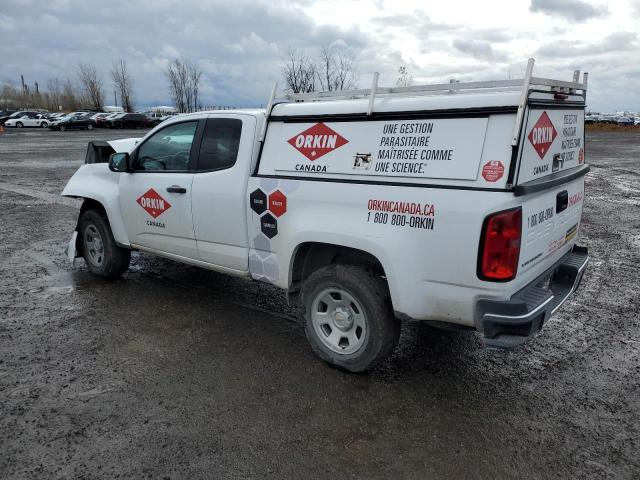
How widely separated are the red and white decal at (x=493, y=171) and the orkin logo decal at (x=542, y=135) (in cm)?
34

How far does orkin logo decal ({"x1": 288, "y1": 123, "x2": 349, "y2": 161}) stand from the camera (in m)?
3.82

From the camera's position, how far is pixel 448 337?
15.2 feet

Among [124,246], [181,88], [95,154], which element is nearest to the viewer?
[124,246]

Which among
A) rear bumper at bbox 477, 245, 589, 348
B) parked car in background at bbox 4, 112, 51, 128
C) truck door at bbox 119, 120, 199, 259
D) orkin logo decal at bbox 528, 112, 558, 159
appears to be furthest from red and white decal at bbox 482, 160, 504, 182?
parked car in background at bbox 4, 112, 51, 128

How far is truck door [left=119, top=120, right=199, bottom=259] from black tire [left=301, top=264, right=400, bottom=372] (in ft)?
5.23

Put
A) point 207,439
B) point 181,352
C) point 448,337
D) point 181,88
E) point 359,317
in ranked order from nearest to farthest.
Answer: point 207,439 < point 359,317 < point 181,352 < point 448,337 < point 181,88

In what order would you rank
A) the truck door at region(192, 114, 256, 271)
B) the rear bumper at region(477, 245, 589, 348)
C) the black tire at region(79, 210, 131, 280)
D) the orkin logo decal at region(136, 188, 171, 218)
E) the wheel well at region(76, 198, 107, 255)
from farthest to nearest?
the wheel well at region(76, 198, 107, 255), the black tire at region(79, 210, 131, 280), the orkin logo decal at region(136, 188, 171, 218), the truck door at region(192, 114, 256, 271), the rear bumper at region(477, 245, 589, 348)

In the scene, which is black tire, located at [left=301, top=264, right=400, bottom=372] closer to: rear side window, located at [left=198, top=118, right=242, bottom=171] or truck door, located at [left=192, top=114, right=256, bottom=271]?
truck door, located at [left=192, top=114, right=256, bottom=271]

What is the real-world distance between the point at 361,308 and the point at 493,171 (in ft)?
4.43

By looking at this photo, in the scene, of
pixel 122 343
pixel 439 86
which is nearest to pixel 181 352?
pixel 122 343

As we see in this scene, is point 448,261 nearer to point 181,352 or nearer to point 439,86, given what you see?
point 439,86

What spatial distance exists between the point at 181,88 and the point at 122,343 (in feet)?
234

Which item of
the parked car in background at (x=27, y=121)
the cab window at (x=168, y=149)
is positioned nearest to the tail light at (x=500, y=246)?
the cab window at (x=168, y=149)

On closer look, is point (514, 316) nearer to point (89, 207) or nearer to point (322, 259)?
point (322, 259)
